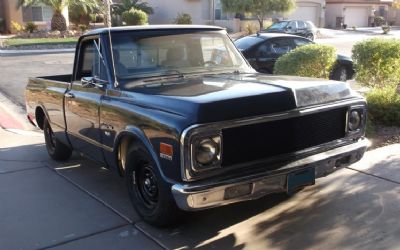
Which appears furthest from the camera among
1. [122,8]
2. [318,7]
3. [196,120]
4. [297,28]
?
[318,7]

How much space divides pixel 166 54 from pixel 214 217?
1741mm

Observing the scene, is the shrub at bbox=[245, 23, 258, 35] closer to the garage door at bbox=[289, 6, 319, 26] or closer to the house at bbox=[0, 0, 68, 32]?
the garage door at bbox=[289, 6, 319, 26]

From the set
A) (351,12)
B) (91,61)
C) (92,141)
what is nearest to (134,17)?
(351,12)

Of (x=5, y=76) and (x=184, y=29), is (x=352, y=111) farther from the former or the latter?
(x=5, y=76)

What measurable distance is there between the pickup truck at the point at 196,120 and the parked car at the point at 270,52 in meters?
→ 6.96

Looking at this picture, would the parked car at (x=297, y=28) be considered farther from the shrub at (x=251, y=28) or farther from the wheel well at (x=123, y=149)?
the wheel well at (x=123, y=149)

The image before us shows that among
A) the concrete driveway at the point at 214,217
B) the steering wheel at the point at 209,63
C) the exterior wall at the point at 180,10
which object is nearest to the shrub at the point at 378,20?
the exterior wall at the point at 180,10

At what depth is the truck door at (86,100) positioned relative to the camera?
206 inches

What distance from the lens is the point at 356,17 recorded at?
5412 centimetres

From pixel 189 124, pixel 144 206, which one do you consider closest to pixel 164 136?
pixel 189 124

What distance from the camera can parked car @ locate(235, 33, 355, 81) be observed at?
12766 mm

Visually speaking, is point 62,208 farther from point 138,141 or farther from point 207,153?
point 207,153

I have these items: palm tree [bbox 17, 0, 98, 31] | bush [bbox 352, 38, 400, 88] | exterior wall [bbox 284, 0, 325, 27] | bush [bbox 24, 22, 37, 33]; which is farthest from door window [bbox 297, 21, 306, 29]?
bush [bbox 352, 38, 400, 88]

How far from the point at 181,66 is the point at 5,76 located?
498 inches
